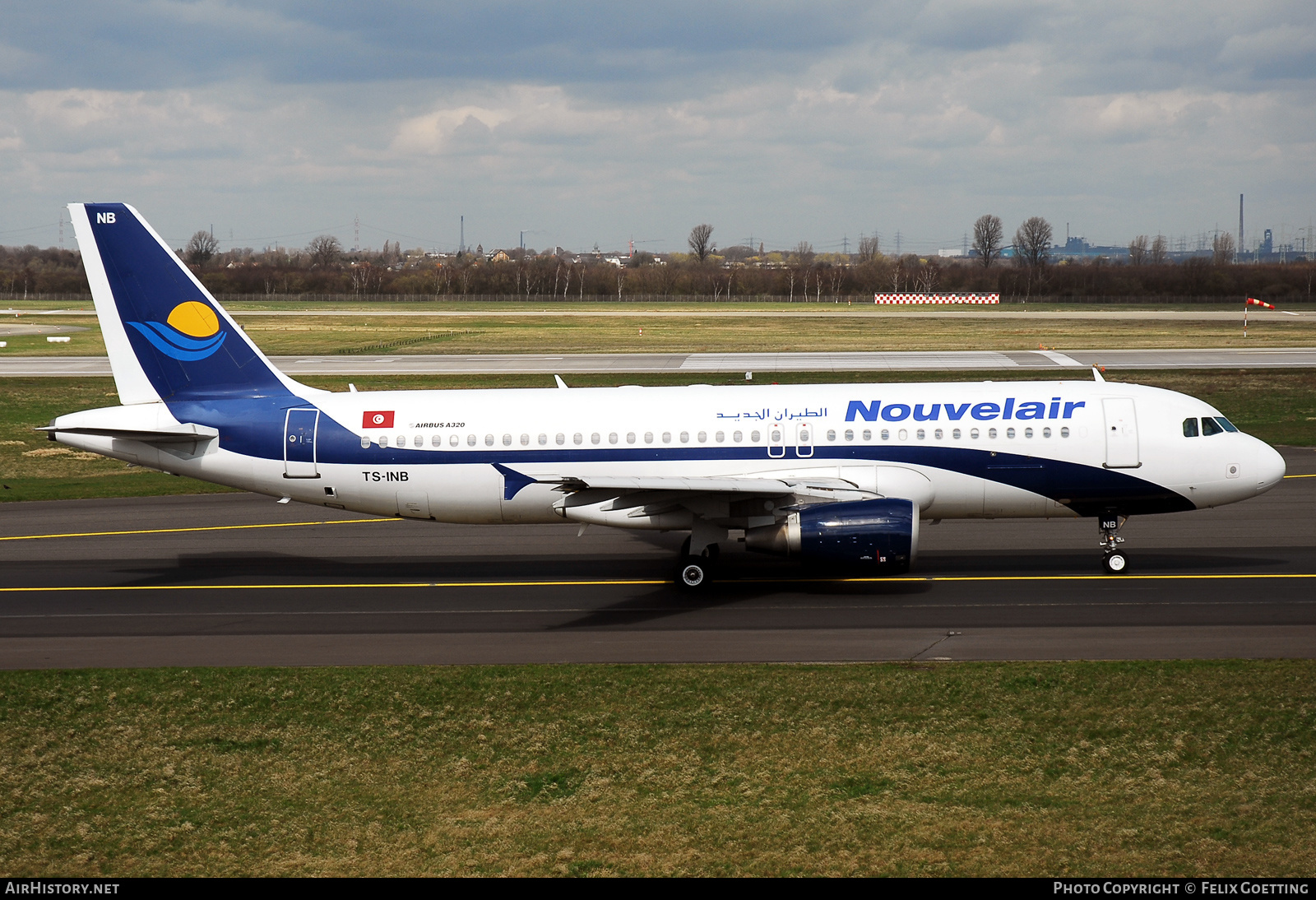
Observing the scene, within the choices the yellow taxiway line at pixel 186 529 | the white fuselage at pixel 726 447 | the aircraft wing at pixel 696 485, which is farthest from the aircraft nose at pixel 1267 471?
the yellow taxiway line at pixel 186 529

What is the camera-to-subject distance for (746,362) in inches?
3086

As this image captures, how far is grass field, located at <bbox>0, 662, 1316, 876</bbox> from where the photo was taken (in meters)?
12.8

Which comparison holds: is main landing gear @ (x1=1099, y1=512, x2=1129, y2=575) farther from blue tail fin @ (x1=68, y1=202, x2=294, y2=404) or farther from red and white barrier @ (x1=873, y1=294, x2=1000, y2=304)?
red and white barrier @ (x1=873, y1=294, x2=1000, y2=304)

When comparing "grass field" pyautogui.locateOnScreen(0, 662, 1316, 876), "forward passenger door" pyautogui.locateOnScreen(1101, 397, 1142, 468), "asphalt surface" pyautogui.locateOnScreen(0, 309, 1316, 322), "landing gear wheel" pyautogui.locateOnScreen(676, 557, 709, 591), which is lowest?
"grass field" pyautogui.locateOnScreen(0, 662, 1316, 876)

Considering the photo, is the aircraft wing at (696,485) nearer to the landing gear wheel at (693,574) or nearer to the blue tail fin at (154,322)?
the landing gear wheel at (693,574)

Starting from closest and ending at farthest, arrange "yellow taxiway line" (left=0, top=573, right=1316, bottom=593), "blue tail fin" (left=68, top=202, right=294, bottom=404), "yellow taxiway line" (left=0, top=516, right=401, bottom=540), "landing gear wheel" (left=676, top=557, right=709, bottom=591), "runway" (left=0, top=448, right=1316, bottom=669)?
"runway" (left=0, top=448, right=1316, bottom=669) → "landing gear wheel" (left=676, top=557, right=709, bottom=591) → "yellow taxiway line" (left=0, top=573, right=1316, bottom=593) → "blue tail fin" (left=68, top=202, right=294, bottom=404) → "yellow taxiway line" (left=0, top=516, right=401, bottom=540)

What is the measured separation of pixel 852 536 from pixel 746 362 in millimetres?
54980

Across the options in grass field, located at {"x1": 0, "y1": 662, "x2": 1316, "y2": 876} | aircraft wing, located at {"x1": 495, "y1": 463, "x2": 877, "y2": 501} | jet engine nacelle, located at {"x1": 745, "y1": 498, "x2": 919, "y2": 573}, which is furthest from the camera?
jet engine nacelle, located at {"x1": 745, "y1": 498, "x2": 919, "y2": 573}

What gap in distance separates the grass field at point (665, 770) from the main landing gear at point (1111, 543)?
7.58 metres

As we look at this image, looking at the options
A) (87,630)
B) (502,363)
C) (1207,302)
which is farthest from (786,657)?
(1207,302)

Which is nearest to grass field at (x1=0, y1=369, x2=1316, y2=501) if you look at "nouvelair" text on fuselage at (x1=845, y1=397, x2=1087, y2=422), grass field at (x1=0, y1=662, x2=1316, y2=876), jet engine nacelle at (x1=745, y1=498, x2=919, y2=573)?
grass field at (x1=0, y1=662, x2=1316, y2=876)

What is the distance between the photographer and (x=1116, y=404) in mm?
26594

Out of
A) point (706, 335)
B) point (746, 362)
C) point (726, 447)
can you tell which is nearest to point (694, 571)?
point (726, 447)

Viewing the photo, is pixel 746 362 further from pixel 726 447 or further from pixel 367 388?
pixel 726 447
